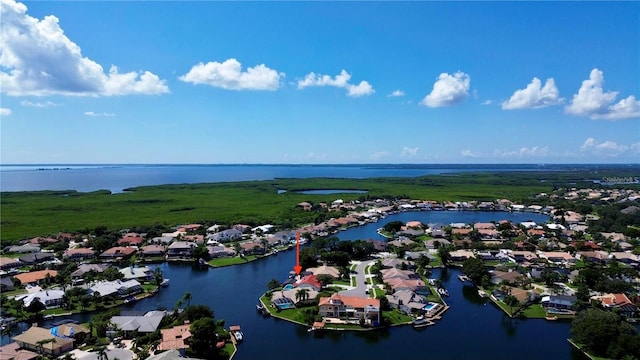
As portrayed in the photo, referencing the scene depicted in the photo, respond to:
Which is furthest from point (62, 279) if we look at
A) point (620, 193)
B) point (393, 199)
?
point (620, 193)

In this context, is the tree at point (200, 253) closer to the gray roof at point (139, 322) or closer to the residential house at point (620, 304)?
the gray roof at point (139, 322)

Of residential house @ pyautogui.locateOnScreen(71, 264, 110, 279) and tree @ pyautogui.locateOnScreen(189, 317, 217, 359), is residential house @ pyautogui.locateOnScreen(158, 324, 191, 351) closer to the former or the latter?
tree @ pyautogui.locateOnScreen(189, 317, 217, 359)

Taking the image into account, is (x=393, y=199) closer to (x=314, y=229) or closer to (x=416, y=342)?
(x=314, y=229)

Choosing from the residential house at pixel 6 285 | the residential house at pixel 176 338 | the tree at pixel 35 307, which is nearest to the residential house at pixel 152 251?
the residential house at pixel 6 285

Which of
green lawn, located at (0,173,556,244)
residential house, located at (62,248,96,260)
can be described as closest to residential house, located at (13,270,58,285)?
residential house, located at (62,248,96,260)

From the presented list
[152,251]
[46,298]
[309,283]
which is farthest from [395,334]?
[152,251]
